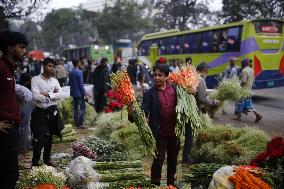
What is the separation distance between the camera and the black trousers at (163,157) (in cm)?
585

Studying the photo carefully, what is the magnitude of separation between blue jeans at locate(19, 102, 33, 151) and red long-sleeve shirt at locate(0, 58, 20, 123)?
14.3ft

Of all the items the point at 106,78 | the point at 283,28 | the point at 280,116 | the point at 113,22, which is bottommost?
the point at 280,116

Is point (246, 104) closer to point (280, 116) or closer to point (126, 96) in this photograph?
point (280, 116)

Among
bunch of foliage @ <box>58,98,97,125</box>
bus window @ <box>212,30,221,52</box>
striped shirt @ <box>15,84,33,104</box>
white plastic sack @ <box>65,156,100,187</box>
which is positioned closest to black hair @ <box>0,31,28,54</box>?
white plastic sack @ <box>65,156,100,187</box>

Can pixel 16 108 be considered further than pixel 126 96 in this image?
No

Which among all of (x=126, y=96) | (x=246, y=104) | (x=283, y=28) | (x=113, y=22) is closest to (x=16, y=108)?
(x=126, y=96)

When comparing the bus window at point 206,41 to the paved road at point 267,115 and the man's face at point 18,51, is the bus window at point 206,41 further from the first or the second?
the man's face at point 18,51

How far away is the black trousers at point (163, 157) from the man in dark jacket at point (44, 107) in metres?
2.15

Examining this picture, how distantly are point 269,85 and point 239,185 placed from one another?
593 inches

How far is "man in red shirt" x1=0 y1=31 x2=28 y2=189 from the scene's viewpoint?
163 inches

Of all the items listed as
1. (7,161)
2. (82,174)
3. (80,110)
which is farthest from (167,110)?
(80,110)

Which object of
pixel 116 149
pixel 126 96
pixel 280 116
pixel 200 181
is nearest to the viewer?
pixel 126 96

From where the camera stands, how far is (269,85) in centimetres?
1888

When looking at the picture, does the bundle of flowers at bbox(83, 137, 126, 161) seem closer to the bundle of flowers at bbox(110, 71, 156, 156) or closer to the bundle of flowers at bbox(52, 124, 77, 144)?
the bundle of flowers at bbox(110, 71, 156, 156)
